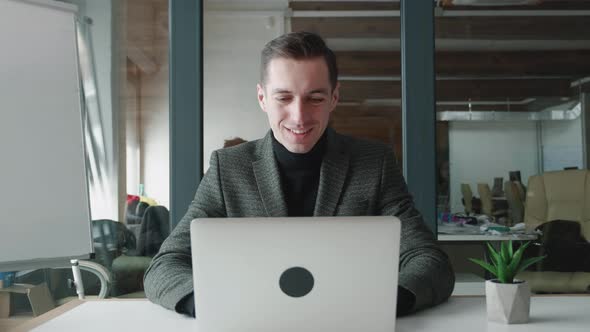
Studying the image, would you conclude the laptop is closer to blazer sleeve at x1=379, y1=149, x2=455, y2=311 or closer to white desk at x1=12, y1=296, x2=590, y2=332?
white desk at x1=12, y1=296, x2=590, y2=332

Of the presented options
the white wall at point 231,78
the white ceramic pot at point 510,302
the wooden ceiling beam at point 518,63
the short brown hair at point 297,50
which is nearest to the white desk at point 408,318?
the white ceramic pot at point 510,302

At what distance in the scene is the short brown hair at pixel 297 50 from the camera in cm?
158

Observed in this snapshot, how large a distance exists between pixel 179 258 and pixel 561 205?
8.34 feet

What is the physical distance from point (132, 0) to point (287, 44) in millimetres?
1583

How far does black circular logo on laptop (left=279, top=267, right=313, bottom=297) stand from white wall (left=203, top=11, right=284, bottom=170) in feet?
4.98

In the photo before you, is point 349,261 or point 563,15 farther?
point 563,15

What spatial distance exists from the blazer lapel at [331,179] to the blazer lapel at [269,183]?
0.36ft

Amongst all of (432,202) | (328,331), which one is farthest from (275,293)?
(432,202)

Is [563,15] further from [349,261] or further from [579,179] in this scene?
[349,261]

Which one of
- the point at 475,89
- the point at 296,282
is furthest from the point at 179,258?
the point at 475,89

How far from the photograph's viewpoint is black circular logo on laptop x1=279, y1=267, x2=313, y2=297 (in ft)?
3.25

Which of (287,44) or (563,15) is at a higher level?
(563,15)

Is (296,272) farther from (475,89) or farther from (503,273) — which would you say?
(475,89)

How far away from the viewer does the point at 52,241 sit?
1488 millimetres
